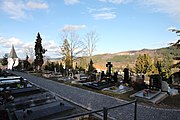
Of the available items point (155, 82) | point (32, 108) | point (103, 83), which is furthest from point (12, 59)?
point (32, 108)

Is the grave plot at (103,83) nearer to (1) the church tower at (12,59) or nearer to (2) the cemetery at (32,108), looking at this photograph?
(2) the cemetery at (32,108)

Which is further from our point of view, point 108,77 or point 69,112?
point 108,77

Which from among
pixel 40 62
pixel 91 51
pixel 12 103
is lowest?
pixel 12 103

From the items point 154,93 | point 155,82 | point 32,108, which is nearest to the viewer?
point 32,108

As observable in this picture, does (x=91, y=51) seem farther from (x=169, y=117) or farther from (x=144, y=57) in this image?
(x=169, y=117)

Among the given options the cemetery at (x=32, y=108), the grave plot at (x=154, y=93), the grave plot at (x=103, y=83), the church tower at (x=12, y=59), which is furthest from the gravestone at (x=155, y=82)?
the church tower at (x=12, y=59)

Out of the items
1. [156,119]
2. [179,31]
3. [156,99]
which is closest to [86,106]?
[156,119]

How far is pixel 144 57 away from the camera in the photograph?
1358 inches

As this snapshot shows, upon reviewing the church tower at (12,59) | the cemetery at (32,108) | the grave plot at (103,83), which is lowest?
the cemetery at (32,108)

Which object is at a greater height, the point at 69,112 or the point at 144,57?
the point at 144,57

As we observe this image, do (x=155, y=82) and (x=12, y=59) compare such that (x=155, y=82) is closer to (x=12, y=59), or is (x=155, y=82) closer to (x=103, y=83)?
(x=103, y=83)

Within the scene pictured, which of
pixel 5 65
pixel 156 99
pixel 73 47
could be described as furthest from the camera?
pixel 5 65

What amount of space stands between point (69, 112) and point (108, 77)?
441 inches

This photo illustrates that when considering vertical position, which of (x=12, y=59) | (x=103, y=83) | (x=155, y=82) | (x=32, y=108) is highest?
(x=12, y=59)
